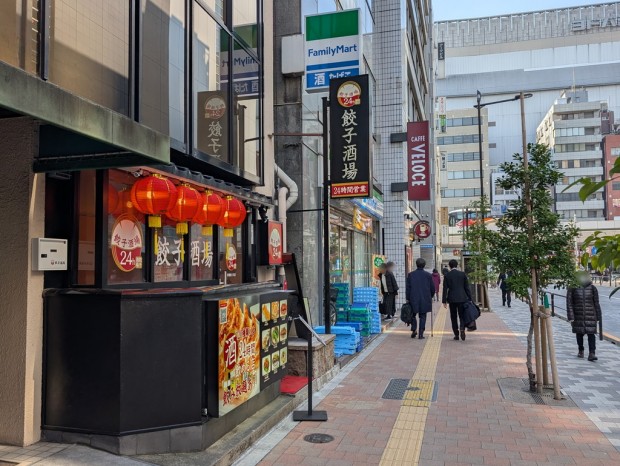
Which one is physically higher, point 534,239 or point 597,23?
point 597,23

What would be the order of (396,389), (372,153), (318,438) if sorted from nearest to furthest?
(318,438), (396,389), (372,153)

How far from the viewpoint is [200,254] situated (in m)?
6.61

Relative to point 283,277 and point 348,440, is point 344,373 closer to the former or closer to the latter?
point 283,277

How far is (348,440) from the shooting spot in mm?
5668

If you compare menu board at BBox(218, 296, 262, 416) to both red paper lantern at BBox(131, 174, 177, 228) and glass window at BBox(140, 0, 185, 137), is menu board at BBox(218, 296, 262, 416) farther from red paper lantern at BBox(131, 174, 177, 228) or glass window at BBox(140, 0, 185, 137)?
glass window at BBox(140, 0, 185, 137)

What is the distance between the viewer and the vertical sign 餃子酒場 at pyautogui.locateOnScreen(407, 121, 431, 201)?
2106 centimetres

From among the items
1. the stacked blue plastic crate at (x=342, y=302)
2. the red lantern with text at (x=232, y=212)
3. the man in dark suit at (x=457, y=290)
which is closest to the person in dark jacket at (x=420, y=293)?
the man in dark suit at (x=457, y=290)

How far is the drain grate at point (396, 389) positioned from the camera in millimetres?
7590

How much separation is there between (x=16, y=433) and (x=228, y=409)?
1893 mm

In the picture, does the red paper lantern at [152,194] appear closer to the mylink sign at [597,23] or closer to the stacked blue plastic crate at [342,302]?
the stacked blue plastic crate at [342,302]

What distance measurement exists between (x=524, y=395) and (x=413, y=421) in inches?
89.8

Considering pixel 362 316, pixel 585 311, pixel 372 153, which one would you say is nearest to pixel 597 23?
pixel 372 153

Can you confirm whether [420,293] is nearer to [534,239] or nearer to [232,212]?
[534,239]

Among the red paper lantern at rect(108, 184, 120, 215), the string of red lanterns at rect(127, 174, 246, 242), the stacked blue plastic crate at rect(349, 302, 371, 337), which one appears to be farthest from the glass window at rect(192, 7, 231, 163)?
the stacked blue plastic crate at rect(349, 302, 371, 337)
